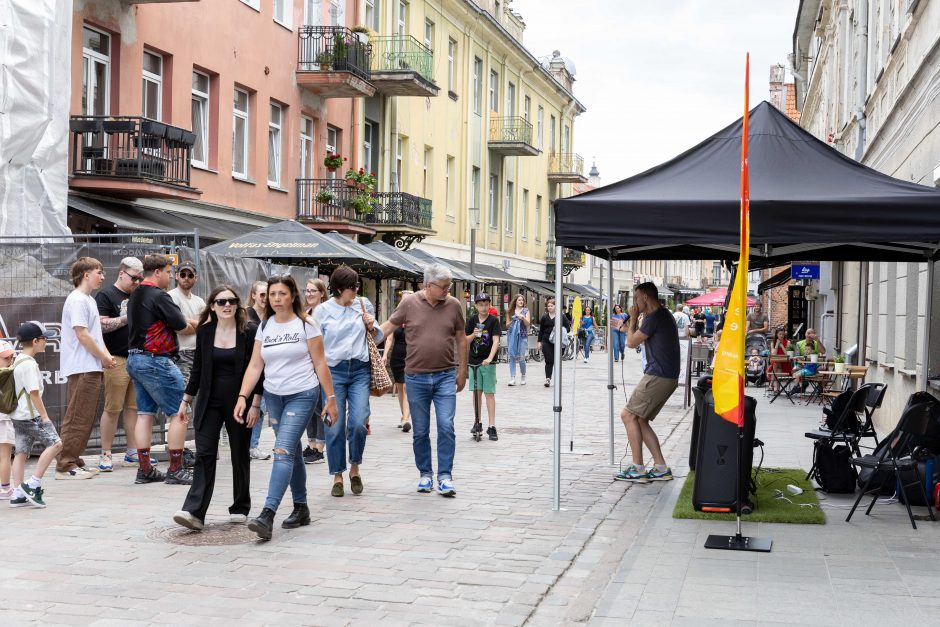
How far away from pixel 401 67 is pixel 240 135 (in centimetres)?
673

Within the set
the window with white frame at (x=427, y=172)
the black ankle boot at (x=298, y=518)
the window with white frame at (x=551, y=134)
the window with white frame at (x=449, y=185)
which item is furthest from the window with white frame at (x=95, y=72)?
the window with white frame at (x=551, y=134)

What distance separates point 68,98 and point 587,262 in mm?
45707

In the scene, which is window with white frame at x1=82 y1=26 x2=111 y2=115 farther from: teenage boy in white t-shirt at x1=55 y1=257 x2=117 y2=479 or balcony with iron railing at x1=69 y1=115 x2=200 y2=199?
teenage boy in white t-shirt at x1=55 y1=257 x2=117 y2=479

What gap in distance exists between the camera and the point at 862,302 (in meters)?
18.5

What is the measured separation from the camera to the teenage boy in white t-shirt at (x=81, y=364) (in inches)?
362

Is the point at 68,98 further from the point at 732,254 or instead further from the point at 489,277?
the point at 489,277

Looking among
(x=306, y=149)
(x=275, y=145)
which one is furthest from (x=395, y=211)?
(x=275, y=145)

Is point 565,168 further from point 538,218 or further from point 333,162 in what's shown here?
point 333,162

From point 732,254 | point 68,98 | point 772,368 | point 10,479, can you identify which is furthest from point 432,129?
point 10,479

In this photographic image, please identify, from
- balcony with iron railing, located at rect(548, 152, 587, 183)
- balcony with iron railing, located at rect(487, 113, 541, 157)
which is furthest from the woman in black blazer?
balcony with iron railing, located at rect(548, 152, 587, 183)

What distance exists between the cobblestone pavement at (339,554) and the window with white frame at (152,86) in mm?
10810

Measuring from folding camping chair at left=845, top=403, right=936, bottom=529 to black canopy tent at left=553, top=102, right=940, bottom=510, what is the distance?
1271mm

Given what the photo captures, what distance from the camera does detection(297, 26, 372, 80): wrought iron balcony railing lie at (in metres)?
24.8

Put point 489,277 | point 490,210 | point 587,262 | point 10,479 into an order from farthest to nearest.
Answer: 1. point 587,262
2. point 490,210
3. point 489,277
4. point 10,479
